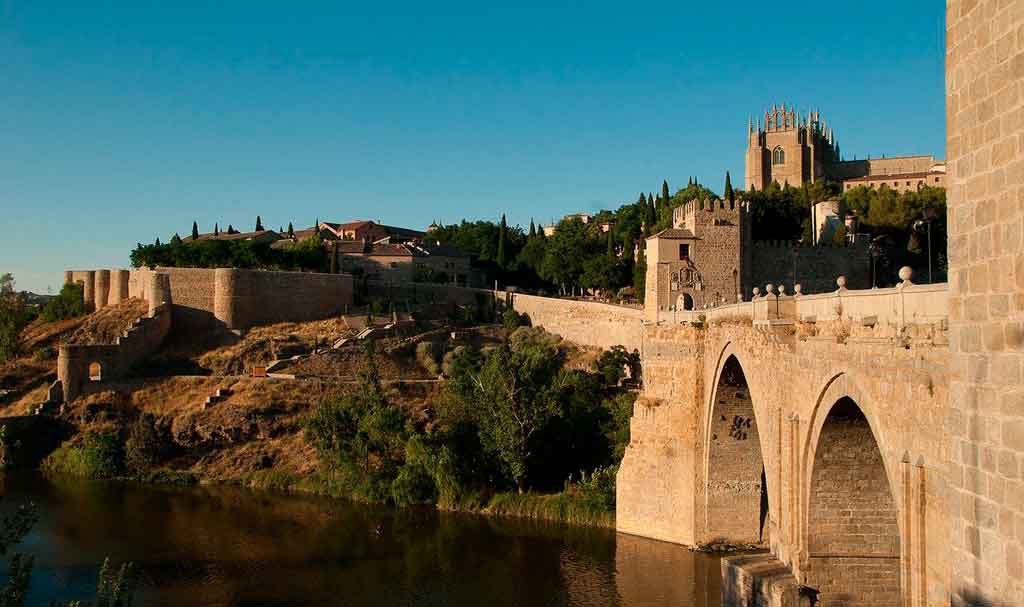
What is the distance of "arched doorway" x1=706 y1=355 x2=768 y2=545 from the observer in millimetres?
20375

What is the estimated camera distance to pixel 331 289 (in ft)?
158

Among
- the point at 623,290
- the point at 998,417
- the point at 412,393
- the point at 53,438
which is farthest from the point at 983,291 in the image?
the point at 623,290

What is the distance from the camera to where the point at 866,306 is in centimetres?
984

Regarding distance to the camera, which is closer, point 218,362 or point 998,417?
point 998,417

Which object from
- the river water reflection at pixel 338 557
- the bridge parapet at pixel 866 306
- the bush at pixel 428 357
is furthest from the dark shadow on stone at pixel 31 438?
the bridge parapet at pixel 866 306

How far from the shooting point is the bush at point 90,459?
34.8m

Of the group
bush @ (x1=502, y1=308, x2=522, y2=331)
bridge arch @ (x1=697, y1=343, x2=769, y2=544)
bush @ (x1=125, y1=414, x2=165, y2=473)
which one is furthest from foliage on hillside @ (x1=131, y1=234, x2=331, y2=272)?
bridge arch @ (x1=697, y1=343, x2=769, y2=544)

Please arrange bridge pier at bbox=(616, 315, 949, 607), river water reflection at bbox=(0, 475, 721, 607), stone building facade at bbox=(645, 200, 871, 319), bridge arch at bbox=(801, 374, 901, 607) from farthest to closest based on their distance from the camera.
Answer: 1. stone building facade at bbox=(645, 200, 871, 319)
2. river water reflection at bbox=(0, 475, 721, 607)
3. bridge arch at bbox=(801, 374, 901, 607)
4. bridge pier at bbox=(616, 315, 949, 607)

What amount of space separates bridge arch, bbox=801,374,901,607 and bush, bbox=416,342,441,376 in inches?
1150

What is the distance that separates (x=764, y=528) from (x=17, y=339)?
39.9 m

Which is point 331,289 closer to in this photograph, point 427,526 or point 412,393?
point 412,393

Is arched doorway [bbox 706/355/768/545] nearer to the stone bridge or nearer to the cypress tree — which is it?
the stone bridge

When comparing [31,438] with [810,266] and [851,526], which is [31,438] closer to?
[810,266]

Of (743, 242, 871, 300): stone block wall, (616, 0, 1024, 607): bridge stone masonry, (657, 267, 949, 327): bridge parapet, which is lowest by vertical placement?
(616, 0, 1024, 607): bridge stone masonry
